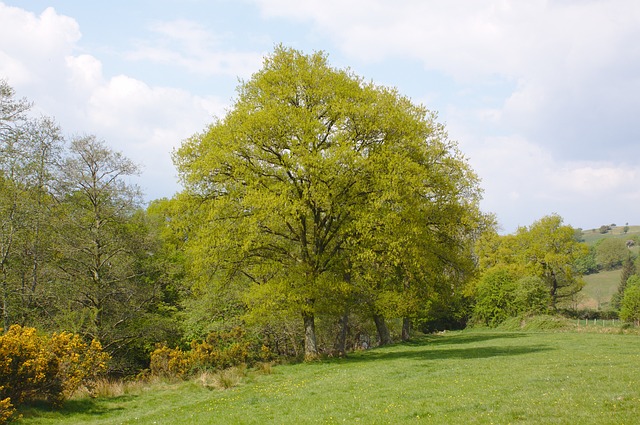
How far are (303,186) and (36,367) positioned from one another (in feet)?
43.7

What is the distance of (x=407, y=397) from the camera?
46.6 ft

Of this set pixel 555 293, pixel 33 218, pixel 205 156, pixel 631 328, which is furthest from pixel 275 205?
pixel 555 293

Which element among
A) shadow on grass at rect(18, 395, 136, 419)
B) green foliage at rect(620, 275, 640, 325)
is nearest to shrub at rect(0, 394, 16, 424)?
shadow on grass at rect(18, 395, 136, 419)

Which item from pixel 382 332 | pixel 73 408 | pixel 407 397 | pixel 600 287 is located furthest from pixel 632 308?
pixel 600 287

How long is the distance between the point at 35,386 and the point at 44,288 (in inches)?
414

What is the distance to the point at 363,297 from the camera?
90.4 ft

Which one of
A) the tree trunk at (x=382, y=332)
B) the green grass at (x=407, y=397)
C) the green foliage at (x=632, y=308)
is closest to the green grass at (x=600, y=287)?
the green foliage at (x=632, y=308)

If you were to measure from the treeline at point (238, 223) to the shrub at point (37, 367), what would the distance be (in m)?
6.00

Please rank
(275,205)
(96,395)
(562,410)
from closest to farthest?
1. (562,410)
2. (96,395)
3. (275,205)

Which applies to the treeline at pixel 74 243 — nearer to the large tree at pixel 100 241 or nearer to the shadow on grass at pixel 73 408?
the large tree at pixel 100 241

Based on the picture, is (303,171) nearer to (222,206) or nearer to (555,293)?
(222,206)

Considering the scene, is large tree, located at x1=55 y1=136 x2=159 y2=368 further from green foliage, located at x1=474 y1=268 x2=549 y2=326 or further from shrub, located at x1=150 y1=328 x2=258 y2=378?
green foliage, located at x1=474 y1=268 x2=549 y2=326

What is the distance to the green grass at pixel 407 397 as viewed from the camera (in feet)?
37.0

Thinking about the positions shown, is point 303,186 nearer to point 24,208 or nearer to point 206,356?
point 206,356
